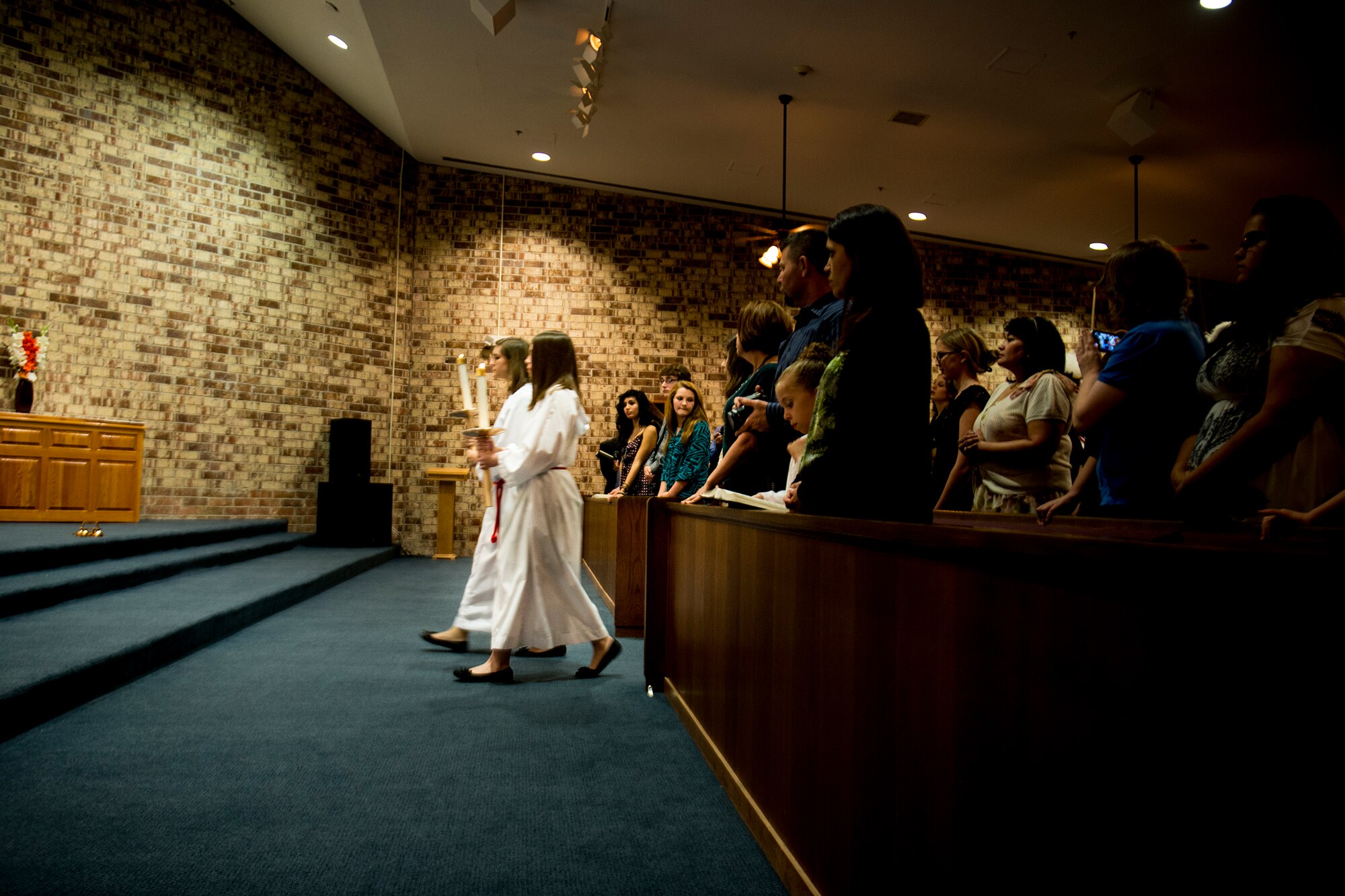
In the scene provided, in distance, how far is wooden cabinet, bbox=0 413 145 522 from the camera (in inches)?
256

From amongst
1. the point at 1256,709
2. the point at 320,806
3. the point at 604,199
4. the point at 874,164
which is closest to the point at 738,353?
the point at 320,806

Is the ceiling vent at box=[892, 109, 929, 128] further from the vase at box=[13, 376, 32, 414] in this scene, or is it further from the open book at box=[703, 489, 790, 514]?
the vase at box=[13, 376, 32, 414]

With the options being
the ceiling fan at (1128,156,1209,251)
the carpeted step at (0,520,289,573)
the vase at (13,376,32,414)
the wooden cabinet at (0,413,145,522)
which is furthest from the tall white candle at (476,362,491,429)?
the vase at (13,376,32,414)

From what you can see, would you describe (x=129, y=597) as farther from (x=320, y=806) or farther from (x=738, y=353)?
(x=738, y=353)

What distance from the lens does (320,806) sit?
198 cm

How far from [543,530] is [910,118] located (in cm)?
546

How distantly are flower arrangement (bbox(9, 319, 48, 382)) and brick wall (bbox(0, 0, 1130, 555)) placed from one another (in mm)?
169

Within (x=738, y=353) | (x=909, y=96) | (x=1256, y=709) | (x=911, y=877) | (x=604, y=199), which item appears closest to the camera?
(x=1256, y=709)

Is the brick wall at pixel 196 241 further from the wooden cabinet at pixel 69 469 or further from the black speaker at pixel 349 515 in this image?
the wooden cabinet at pixel 69 469

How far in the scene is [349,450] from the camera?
27.8 ft

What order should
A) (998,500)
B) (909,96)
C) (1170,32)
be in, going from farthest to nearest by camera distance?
(909,96), (1170,32), (998,500)

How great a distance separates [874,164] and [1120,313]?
6.63 metres

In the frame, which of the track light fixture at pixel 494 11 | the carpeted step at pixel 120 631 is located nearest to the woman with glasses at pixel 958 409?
the carpeted step at pixel 120 631

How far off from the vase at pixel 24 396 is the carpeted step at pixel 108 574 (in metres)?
1.95
